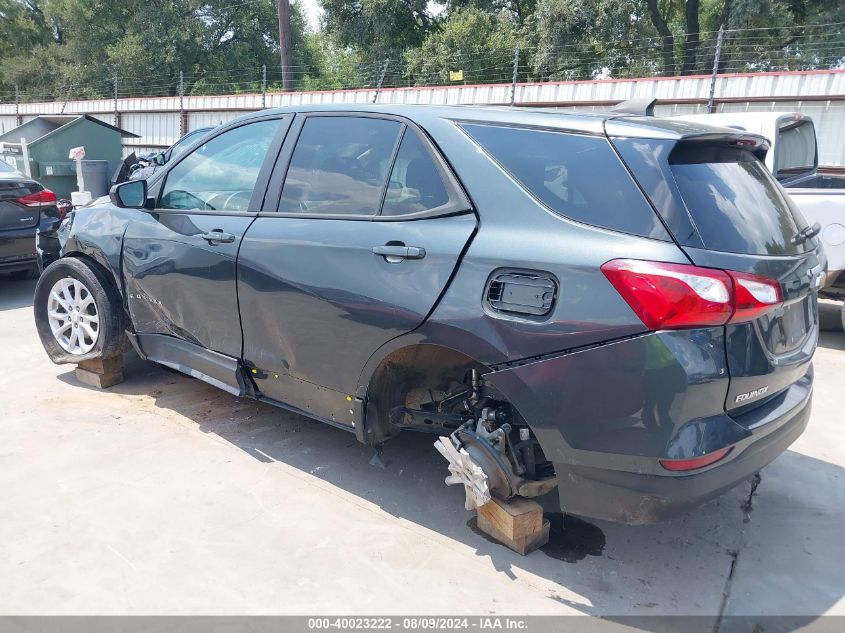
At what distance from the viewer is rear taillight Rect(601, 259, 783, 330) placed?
7.32 ft

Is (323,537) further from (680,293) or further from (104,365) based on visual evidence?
(104,365)

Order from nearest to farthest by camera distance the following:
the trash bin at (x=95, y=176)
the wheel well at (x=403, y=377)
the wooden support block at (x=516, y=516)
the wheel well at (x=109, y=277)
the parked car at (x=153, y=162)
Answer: the wooden support block at (x=516, y=516), the wheel well at (x=403, y=377), the wheel well at (x=109, y=277), the parked car at (x=153, y=162), the trash bin at (x=95, y=176)

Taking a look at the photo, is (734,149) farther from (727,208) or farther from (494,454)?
(494,454)

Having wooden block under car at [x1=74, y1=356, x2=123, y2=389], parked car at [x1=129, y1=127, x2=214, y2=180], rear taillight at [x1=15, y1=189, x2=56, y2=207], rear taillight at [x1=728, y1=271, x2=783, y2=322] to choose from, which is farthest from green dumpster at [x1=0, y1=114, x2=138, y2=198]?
rear taillight at [x1=728, y1=271, x2=783, y2=322]

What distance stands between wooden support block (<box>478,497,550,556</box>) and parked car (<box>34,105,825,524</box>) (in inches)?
4.7

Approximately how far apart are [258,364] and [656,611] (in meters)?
2.18

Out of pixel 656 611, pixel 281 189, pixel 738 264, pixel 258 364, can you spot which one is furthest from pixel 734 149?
pixel 258 364

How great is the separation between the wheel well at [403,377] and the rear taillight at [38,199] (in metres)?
5.87

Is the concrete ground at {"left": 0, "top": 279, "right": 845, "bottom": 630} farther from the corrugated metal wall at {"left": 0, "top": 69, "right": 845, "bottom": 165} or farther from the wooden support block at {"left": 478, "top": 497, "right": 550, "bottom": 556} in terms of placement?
the corrugated metal wall at {"left": 0, "top": 69, "right": 845, "bottom": 165}

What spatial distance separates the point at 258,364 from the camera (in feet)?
Result: 11.6

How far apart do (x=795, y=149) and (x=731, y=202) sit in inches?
213

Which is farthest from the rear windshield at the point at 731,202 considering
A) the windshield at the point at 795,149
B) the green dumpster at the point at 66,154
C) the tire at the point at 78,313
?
the green dumpster at the point at 66,154

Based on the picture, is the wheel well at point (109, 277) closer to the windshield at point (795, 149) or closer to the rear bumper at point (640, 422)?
the rear bumper at point (640, 422)

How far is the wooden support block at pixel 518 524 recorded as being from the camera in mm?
2850
